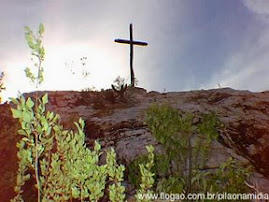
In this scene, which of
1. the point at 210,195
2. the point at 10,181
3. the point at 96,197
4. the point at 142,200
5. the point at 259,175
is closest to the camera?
the point at 96,197

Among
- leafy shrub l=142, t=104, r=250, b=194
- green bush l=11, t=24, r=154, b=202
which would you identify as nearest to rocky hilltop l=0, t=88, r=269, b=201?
leafy shrub l=142, t=104, r=250, b=194

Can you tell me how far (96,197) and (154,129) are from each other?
12.2ft

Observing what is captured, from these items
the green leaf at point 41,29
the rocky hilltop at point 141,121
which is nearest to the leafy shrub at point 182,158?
the rocky hilltop at point 141,121

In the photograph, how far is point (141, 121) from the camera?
9758 millimetres

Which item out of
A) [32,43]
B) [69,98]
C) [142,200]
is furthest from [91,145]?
[32,43]

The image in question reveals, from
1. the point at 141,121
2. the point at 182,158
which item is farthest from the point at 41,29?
the point at 141,121

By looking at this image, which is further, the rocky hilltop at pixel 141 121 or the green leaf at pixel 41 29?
the rocky hilltop at pixel 141 121

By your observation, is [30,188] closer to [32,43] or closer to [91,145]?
[91,145]

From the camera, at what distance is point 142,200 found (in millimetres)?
4156

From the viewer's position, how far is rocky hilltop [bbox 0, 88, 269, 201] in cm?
909

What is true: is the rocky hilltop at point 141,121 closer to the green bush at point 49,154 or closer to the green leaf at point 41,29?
the green bush at point 49,154

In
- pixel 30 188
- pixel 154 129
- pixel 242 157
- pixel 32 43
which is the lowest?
pixel 30 188

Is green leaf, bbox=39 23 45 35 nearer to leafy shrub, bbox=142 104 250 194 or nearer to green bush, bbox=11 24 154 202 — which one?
green bush, bbox=11 24 154 202

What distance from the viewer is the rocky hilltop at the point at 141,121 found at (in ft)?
29.8
